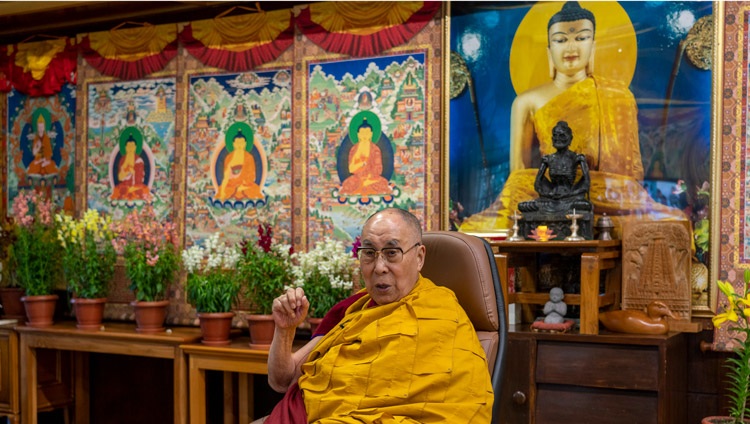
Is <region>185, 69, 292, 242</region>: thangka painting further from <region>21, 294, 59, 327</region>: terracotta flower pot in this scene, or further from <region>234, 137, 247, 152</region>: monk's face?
<region>21, 294, 59, 327</region>: terracotta flower pot

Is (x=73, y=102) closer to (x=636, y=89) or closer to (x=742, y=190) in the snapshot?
(x=636, y=89)

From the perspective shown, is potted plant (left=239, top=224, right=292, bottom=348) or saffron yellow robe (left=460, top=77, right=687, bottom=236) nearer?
saffron yellow robe (left=460, top=77, right=687, bottom=236)

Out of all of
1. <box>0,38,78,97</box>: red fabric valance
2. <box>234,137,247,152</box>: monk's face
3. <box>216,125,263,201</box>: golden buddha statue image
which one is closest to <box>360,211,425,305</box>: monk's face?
<box>216,125,263,201</box>: golden buddha statue image

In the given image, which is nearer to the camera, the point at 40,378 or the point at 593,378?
the point at 593,378

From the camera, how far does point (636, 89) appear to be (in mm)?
3752

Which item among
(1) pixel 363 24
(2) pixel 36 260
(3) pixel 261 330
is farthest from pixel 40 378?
(1) pixel 363 24

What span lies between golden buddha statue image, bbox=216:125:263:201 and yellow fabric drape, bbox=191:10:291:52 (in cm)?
47

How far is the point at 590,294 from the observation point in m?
3.42

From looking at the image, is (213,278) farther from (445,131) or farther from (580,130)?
(580,130)

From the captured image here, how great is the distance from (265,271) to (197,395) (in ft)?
2.31

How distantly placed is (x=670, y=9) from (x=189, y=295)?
2690mm

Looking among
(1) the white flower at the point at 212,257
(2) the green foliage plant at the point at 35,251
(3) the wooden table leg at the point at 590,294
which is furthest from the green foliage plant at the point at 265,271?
(3) the wooden table leg at the point at 590,294

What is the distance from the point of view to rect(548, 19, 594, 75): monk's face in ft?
12.7

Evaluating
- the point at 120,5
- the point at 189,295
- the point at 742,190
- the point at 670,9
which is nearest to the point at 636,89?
the point at 670,9
